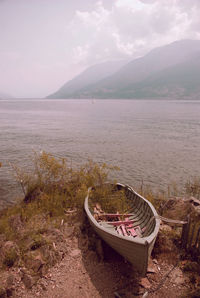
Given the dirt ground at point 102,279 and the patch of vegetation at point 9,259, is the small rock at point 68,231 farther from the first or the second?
the patch of vegetation at point 9,259

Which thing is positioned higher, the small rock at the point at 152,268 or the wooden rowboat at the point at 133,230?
the wooden rowboat at the point at 133,230

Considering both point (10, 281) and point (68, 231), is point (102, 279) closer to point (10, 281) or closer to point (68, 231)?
point (68, 231)

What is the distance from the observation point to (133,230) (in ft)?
30.2

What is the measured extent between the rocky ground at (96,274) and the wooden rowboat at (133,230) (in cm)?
54

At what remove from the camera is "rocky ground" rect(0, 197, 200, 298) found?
670 centimetres

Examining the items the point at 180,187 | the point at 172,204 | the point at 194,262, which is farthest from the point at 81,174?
the point at 180,187

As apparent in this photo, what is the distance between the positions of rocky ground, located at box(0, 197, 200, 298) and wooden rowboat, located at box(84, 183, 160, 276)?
54 cm

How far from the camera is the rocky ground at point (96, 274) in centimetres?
670

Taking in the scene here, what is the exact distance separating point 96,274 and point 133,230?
2.51 metres

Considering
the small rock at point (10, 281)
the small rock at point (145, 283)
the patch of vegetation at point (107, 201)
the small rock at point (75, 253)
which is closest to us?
the small rock at point (10, 281)

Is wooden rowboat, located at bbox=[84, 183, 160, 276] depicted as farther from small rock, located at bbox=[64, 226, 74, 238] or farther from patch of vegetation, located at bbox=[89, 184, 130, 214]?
small rock, located at bbox=[64, 226, 74, 238]

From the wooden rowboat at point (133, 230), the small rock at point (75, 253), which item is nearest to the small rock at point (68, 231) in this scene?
the small rock at point (75, 253)

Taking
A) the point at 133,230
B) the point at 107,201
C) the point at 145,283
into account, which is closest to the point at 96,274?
the point at 145,283

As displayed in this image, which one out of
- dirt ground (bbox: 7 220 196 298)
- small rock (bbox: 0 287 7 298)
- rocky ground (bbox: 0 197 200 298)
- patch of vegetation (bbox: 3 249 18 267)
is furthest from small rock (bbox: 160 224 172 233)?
small rock (bbox: 0 287 7 298)
